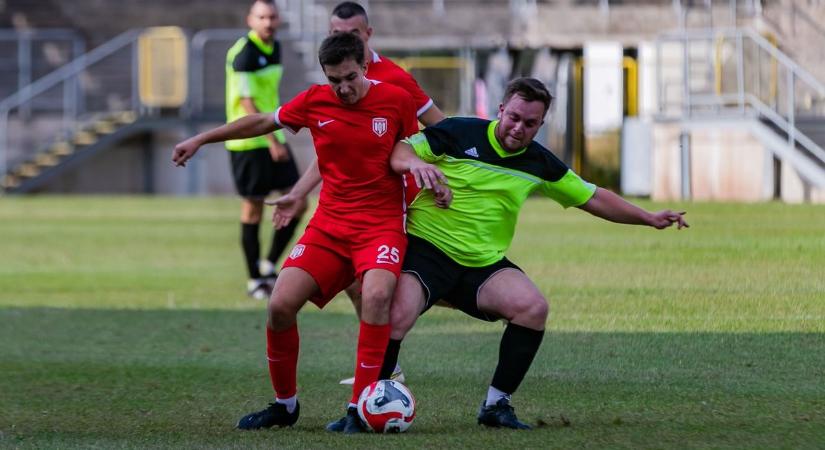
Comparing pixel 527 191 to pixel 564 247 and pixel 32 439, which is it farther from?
pixel 564 247

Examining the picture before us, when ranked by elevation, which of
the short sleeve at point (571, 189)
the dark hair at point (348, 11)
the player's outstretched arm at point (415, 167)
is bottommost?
the short sleeve at point (571, 189)

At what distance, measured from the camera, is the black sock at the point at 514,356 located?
270 inches

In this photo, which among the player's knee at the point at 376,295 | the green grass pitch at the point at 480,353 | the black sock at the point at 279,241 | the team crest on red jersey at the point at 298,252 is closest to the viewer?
the green grass pitch at the point at 480,353

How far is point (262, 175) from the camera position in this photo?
1305 cm

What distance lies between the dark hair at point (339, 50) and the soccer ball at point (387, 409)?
56.6 inches

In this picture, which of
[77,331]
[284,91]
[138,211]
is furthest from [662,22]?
[77,331]

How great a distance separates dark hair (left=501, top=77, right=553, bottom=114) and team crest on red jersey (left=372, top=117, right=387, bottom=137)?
0.58 m

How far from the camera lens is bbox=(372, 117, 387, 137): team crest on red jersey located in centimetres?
711

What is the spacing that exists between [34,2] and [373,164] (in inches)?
1336

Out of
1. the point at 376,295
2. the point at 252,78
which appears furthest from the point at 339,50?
the point at 252,78

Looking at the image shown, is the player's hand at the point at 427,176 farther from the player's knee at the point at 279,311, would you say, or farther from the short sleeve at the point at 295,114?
the player's knee at the point at 279,311

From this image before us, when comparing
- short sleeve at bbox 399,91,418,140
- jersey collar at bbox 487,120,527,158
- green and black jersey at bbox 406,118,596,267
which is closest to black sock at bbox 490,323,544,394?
green and black jersey at bbox 406,118,596,267

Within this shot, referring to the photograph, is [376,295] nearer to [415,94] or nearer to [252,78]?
[415,94]

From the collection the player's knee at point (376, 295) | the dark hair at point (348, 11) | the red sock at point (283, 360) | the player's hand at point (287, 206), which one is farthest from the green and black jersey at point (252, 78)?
the player's knee at point (376, 295)
